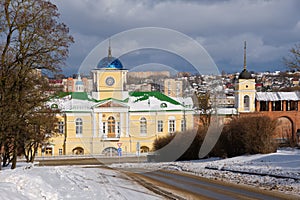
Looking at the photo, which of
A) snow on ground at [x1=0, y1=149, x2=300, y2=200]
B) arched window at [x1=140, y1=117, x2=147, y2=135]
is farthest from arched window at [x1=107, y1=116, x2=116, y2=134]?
snow on ground at [x1=0, y1=149, x2=300, y2=200]

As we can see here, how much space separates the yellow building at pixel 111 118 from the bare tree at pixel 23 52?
30.7 metres

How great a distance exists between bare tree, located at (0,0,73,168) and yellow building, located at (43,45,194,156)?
30.7 m

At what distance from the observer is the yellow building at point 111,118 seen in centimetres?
4906

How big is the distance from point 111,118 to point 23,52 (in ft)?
116

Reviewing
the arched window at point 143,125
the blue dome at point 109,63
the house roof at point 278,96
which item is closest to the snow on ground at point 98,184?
the arched window at point 143,125

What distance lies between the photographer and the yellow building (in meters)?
49.1

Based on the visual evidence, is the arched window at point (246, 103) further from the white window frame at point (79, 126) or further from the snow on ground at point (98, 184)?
the snow on ground at point (98, 184)

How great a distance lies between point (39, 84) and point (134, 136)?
109ft

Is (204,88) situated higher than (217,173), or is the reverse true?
(204,88)

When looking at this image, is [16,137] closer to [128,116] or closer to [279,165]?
[279,165]

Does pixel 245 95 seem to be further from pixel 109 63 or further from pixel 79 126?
pixel 79 126

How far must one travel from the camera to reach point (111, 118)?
52.3 metres

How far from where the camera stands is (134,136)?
51594 millimetres

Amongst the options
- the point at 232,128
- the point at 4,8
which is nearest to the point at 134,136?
the point at 232,128
